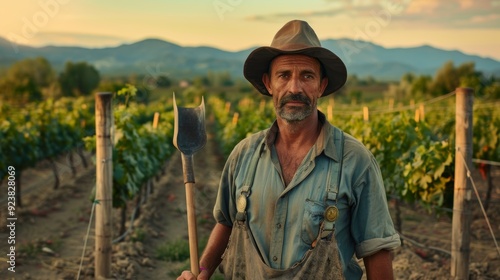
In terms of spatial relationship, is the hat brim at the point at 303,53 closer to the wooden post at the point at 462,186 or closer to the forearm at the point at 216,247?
the forearm at the point at 216,247

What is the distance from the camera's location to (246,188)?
106 inches

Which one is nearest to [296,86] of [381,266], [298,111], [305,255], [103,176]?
[298,111]

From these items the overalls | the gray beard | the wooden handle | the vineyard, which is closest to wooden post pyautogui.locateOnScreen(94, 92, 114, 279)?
the vineyard

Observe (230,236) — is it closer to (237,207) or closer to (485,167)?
(237,207)

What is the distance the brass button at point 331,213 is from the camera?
2480mm

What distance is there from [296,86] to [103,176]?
4.81 m

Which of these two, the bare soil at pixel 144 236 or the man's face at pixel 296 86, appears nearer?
the man's face at pixel 296 86

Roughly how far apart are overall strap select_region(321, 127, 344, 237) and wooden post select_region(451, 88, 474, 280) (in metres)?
4.56

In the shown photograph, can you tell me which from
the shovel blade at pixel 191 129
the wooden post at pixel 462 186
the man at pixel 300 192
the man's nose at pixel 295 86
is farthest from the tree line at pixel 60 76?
the man's nose at pixel 295 86

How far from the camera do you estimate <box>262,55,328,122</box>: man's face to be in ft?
8.75

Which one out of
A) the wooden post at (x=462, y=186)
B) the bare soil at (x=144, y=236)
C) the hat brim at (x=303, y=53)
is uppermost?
the hat brim at (x=303, y=53)

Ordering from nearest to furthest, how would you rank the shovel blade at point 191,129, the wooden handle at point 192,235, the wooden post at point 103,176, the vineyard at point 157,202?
the wooden handle at point 192,235
the shovel blade at point 191,129
the wooden post at point 103,176
the vineyard at point 157,202

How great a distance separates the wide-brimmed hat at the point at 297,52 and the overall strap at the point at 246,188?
0.39 meters

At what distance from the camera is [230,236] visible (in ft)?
9.34
